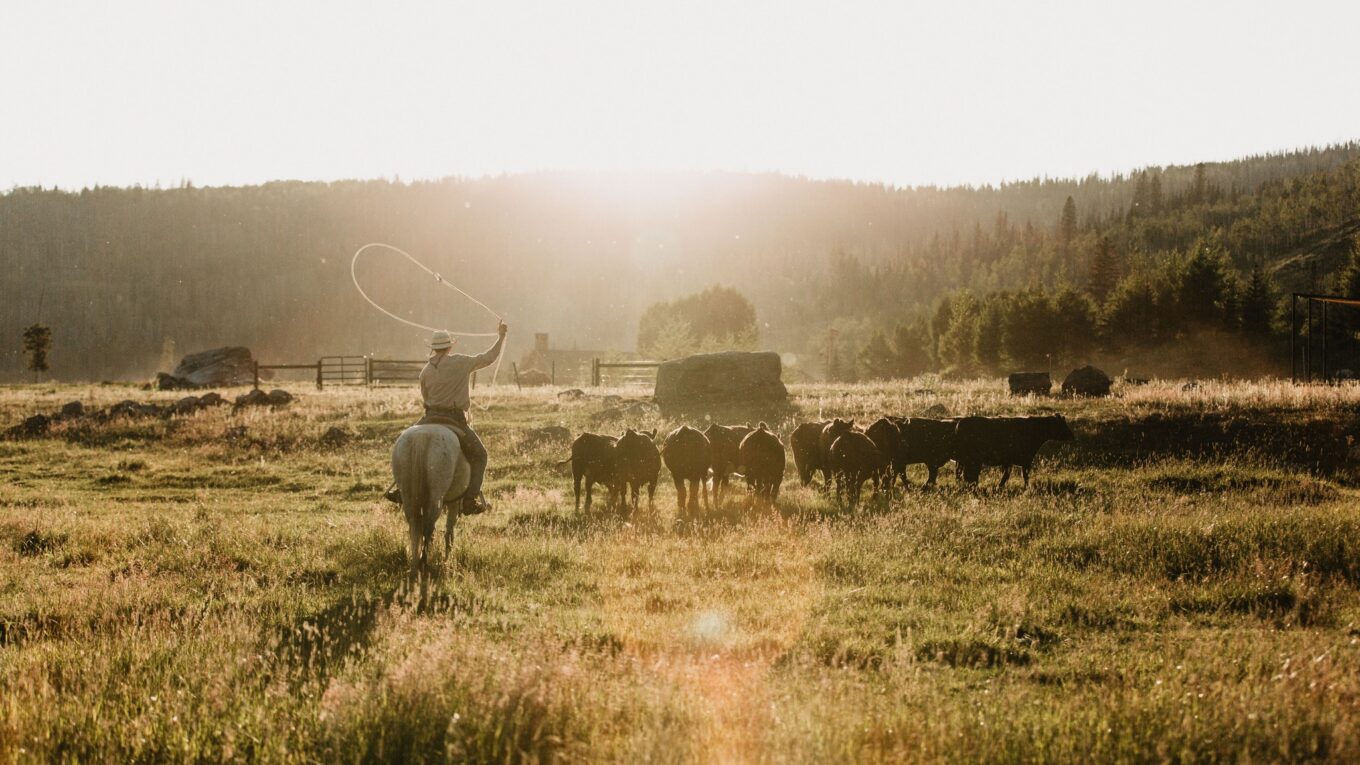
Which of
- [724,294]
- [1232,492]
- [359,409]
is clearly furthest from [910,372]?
[1232,492]

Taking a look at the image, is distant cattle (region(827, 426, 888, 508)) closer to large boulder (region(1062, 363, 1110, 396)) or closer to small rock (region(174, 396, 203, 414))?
large boulder (region(1062, 363, 1110, 396))

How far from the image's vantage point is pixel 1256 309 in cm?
6725

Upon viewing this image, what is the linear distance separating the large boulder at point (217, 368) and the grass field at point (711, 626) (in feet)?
165

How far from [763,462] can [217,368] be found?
209 feet

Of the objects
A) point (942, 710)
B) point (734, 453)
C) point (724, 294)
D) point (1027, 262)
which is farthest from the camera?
point (1027, 262)

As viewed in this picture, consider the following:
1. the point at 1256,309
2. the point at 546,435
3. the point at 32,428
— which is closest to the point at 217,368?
the point at 32,428

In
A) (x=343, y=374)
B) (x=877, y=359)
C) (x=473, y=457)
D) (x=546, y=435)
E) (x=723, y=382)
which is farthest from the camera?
(x=877, y=359)

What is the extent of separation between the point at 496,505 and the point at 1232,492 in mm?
13239

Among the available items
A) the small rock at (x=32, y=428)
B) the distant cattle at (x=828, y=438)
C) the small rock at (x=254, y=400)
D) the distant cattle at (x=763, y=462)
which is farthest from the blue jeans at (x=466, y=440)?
the small rock at (x=254, y=400)

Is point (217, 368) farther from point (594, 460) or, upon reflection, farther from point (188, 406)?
point (594, 460)

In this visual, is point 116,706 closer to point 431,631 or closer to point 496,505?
point 431,631

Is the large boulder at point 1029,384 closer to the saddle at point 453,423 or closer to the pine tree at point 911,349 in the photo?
the saddle at point 453,423

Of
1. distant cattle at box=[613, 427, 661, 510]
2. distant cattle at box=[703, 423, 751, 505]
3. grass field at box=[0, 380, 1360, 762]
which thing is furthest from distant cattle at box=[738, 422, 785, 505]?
distant cattle at box=[613, 427, 661, 510]

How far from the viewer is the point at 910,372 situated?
4040 inches
